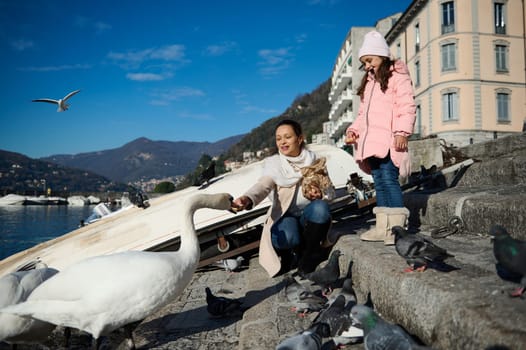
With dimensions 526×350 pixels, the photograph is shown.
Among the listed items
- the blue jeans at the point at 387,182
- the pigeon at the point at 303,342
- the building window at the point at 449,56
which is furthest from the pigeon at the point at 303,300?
the building window at the point at 449,56

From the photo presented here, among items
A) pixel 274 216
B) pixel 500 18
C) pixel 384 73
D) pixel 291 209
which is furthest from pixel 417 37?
pixel 274 216

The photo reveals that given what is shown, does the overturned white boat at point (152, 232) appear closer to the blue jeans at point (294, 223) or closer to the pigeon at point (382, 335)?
the blue jeans at point (294, 223)

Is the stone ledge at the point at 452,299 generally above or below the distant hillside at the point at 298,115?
below

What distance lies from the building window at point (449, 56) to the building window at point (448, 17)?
1.04 meters

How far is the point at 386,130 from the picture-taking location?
360cm

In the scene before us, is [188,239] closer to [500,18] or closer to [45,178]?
[500,18]

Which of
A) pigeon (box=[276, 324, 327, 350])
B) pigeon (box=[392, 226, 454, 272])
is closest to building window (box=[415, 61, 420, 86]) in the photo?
pigeon (box=[392, 226, 454, 272])

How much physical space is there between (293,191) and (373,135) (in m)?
0.98

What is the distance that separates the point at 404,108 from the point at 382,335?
230 cm

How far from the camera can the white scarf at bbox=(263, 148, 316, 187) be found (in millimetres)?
3826

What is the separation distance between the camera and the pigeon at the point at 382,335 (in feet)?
5.72

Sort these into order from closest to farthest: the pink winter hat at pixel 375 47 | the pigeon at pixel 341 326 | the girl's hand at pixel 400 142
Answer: the pigeon at pixel 341 326 → the girl's hand at pixel 400 142 → the pink winter hat at pixel 375 47

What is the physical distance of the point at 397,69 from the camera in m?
3.64

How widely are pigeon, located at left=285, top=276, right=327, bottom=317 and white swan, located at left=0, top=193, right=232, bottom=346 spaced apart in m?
0.88
